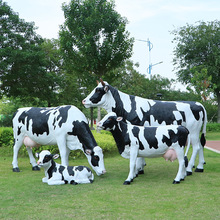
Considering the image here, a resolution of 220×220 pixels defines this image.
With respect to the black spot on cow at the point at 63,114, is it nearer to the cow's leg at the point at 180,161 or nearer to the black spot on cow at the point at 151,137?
the black spot on cow at the point at 151,137

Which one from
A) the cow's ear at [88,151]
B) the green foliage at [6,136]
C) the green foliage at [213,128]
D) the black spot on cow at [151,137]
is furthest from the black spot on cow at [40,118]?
the green foliage at [213,128]

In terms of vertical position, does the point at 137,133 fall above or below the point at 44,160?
above

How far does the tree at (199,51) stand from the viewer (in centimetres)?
3684

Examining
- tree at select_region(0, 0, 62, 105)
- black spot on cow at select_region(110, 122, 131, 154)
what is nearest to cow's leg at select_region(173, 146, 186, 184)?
black spot on cow at select_region(110, 122, 131, 154)

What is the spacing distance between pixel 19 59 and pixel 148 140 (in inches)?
697

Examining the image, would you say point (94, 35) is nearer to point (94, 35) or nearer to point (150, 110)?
point (94, 35)

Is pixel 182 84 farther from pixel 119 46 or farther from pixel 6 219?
pixel 6 219

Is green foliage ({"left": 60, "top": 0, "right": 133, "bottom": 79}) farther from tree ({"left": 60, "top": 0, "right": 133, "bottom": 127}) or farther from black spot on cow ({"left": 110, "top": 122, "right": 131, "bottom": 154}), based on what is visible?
black spot on cow ({"left": 110, "top": 122, "right": 131, "bottom": 154})

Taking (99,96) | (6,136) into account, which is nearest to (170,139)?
(99,96)

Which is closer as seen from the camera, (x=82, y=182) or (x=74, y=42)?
(x=82, y=182)

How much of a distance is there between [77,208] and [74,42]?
16.6 meters

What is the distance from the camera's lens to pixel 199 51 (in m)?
38.4

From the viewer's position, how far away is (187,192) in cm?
656

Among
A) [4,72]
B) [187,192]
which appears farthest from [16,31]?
[187,192]
